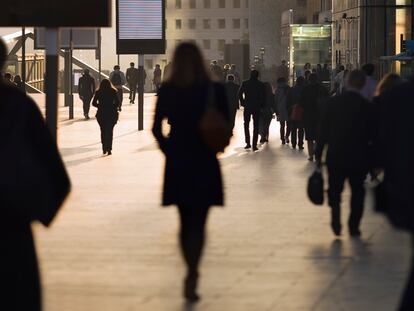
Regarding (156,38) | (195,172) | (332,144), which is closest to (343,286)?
(195,172)

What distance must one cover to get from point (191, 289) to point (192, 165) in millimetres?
799

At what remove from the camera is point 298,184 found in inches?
774

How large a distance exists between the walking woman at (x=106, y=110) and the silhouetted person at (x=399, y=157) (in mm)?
20483

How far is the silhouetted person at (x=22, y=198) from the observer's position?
5945 millimetres

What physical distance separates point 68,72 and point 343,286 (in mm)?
38909

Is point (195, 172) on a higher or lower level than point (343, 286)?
higher

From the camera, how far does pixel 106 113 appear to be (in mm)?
27484

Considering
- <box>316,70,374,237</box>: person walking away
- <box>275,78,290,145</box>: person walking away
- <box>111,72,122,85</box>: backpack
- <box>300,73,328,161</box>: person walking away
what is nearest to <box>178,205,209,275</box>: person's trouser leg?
<box>316,70,374,237</box>: person walking away

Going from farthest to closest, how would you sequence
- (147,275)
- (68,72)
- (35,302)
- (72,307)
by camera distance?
(68,72)
(147,275)
(72,307)
(35,302)

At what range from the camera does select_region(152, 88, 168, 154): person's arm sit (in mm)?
9688

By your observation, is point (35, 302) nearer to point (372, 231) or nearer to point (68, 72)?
point (372, 231)

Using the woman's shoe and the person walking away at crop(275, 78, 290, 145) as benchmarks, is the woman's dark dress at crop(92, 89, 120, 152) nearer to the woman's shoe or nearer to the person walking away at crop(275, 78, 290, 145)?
the person walking away at crop(275, 78, 290, 145)

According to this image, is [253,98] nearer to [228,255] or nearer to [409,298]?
[228,255]

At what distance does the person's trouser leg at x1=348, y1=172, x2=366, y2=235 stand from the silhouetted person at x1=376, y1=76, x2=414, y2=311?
6837 mm
